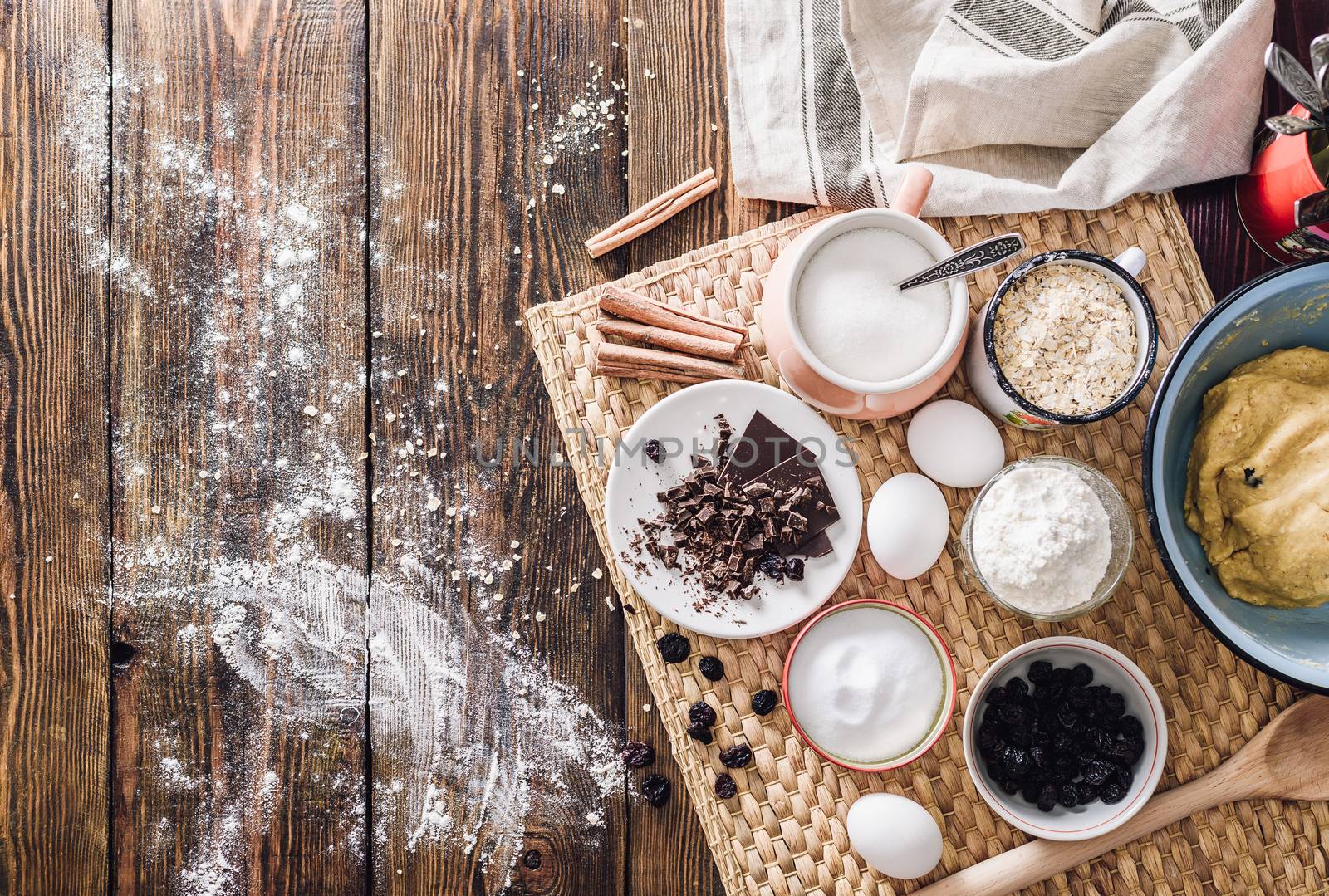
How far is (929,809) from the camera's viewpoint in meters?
1.37

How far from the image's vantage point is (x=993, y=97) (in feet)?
4.44

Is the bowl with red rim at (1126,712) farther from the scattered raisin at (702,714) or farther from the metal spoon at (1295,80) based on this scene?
the metal spoon at (1295,80)

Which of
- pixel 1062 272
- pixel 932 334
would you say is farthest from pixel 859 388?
pixel 1062 272

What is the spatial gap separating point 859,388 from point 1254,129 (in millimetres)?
836

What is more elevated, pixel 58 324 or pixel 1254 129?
pixel 1254 129

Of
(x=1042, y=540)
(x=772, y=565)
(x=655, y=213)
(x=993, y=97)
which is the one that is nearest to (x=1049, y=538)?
(x=1042, y=540)

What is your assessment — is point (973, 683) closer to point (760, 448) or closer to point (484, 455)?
point (760, 448)

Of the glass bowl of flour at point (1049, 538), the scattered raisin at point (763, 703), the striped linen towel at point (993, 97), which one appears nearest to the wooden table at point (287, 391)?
the striped linen towel at point (993, 97)

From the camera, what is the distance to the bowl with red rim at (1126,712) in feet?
4.08

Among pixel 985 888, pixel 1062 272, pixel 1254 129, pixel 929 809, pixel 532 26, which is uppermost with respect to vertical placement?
pixel 532 26

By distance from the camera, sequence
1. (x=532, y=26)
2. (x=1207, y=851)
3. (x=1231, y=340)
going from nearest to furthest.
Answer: (x=1231, y=340), (x=1207, y=851), (x=532, y=26)

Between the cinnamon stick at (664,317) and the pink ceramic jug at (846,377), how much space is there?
124 mm

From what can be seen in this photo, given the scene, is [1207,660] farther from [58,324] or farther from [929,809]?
[58,324]

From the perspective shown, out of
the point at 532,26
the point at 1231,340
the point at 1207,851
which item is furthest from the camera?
the point at 532,26
